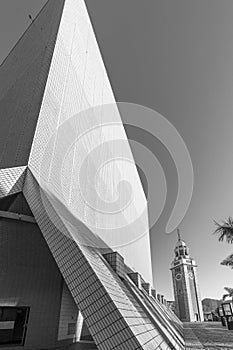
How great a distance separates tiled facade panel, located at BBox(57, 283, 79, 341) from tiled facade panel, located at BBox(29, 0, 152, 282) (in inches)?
84.7

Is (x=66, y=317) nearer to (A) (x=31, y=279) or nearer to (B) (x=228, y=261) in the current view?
(A) (x=31, y=279)

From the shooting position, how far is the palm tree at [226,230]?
29.8ft

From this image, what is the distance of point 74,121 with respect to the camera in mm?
7637

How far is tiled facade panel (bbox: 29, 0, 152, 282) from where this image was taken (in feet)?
19.4

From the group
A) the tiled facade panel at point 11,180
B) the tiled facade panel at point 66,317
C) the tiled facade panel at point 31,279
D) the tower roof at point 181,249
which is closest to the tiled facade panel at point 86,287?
the tiled facade panel at point 11,180

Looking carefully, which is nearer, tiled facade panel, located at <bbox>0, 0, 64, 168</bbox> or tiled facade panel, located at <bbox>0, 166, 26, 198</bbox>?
tiled facade panel, located at <bbox>0, 166, 26, 198</bbox>

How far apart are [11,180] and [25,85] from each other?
4.20 metres

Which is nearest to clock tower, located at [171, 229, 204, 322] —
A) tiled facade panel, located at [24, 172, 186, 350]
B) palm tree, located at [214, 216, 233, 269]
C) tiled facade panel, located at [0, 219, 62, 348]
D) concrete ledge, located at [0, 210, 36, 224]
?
palm tree, located at [214, 216, 233, 269]

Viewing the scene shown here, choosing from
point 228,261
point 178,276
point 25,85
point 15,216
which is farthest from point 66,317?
point 178,276

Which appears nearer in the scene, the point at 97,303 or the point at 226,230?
the point at 97,303

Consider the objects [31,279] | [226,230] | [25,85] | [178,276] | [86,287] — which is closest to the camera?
[86,287]

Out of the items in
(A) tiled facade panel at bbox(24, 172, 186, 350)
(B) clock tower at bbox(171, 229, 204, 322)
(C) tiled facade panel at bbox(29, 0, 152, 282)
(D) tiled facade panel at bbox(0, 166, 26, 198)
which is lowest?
(B) clock tower at bbox(171, 229, 204, 322)

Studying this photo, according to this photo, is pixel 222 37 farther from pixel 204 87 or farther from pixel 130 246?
pixel 130 246

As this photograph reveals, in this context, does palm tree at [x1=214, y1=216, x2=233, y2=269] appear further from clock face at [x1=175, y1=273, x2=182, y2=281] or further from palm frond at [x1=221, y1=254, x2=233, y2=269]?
clock face at [x1=175, y1=273, x2=182, y2=281]
